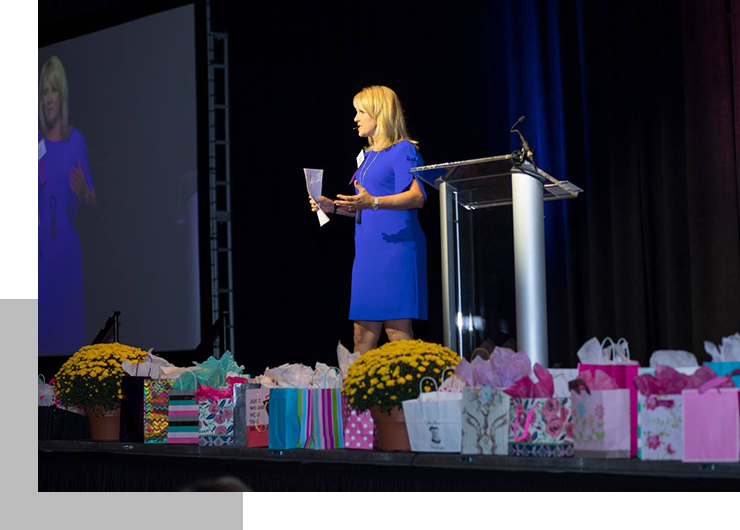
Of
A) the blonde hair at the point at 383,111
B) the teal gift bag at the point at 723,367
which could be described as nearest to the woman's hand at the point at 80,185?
the blonde hair at the point at 383,111

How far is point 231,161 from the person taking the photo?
638cm

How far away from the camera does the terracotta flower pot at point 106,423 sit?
3211 mm

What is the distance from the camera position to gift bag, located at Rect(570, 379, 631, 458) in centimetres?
217

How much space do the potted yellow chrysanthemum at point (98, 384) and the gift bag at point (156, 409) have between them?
0.17 m

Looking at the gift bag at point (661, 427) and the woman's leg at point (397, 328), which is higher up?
the woman's leg at point (397, 328)

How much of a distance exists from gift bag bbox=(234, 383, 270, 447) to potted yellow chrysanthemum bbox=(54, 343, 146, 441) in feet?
1.83

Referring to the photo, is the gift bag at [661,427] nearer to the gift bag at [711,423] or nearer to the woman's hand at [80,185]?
the gift bag at [711,423]

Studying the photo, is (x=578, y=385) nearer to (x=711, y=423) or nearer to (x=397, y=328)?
(x=711, y=423)

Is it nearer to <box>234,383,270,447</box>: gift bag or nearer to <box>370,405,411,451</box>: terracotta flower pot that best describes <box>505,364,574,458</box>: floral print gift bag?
<box>370,405,411,451</box>: terracotta flower pot

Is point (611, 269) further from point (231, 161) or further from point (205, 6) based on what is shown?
point (205, 6)

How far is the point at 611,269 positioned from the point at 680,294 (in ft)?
1.18

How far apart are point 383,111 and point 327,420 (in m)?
1.32

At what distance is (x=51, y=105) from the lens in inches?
275

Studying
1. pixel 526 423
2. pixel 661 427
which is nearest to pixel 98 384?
pixel 526 423
